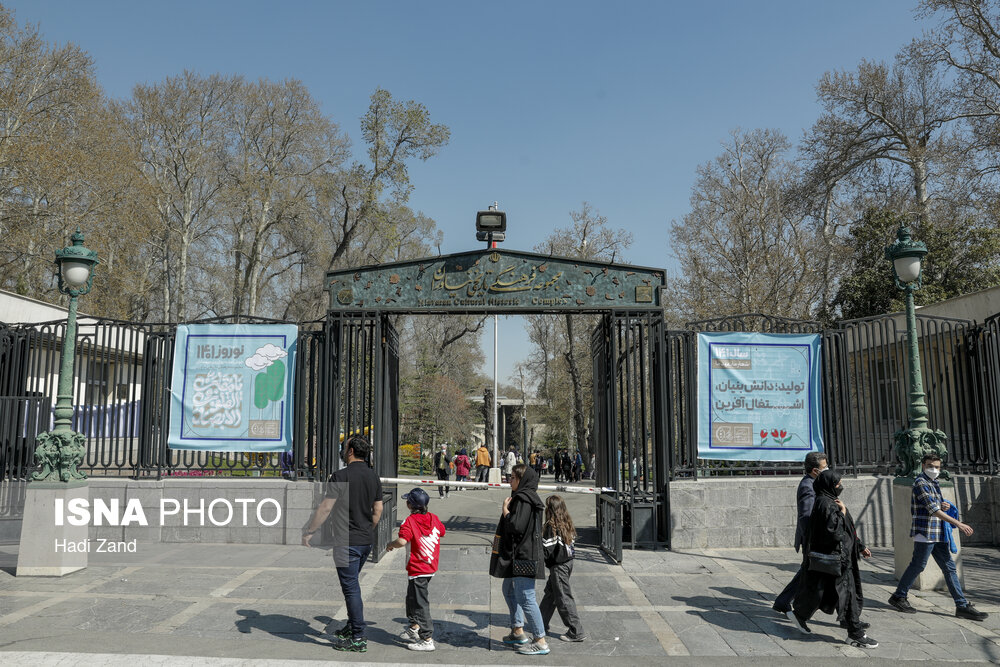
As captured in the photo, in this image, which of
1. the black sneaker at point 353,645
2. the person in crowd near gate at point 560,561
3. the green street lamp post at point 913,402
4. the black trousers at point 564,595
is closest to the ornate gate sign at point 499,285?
the green street lamp post at point 913,402

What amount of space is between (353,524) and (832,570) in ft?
13.6

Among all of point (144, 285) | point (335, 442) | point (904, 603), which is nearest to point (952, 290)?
point (904, 603)

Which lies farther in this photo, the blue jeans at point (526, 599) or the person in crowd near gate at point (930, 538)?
the person in crowd near gate at point (930, 538)

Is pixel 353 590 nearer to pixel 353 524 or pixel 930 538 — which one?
pixel 353 524

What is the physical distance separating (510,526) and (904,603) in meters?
4.43

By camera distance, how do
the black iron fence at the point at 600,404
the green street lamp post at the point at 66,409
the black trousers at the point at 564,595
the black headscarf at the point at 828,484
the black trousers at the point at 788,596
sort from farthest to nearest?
the black iron fence at the point at 600,404, the green street lamp post at the point at 66,409, the black trousers at the point at 788,596, the black headscarf at the point at 828,484, the black trousers at the point at 564,595

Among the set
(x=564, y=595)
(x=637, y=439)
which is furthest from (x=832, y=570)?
(x=637, y=439)

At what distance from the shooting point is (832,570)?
5988mm

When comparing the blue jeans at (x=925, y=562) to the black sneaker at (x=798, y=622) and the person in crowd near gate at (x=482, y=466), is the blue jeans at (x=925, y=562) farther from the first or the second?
the person in crowd near gate at (x=482, y=466)

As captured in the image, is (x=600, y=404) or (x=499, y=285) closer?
(x=499, y=285)

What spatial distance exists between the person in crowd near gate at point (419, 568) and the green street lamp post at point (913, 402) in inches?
235

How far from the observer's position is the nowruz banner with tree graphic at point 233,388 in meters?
10.7

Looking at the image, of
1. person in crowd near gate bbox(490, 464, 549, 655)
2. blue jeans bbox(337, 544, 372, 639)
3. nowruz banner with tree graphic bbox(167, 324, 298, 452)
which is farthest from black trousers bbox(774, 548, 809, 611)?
nowruz banner with tree graphic bbox(167, 324, 298, 452)

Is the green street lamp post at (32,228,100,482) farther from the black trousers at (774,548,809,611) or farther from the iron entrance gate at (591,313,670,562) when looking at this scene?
the black trousers at (774,548,809,611)
